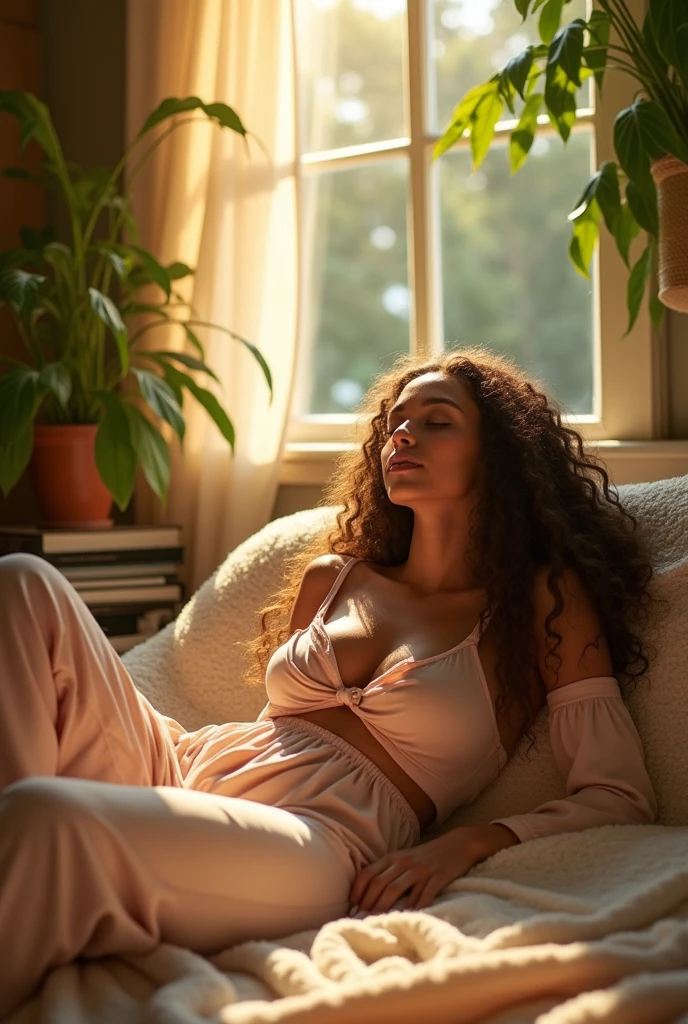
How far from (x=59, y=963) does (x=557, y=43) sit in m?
1.32

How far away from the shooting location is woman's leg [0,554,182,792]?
1421mm

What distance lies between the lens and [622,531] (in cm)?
169

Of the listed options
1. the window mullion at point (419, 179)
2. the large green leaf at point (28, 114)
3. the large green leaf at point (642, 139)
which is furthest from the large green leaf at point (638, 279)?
the large green leaf at point (28, 114)

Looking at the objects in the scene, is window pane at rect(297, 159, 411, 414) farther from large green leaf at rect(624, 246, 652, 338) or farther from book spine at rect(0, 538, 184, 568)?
large green leaf at rect(624, 246, 652, 338)

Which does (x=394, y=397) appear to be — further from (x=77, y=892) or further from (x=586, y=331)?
(x=586, y=331)

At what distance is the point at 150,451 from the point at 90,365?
351 mm

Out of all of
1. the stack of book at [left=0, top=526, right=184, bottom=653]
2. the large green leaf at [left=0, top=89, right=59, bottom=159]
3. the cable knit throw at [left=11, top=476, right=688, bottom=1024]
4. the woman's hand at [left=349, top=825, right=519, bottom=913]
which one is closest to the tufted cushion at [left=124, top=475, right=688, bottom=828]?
the cable knit throw at [left=11, top=476, right=688, bottom=1024]

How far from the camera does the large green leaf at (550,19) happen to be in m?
1.84

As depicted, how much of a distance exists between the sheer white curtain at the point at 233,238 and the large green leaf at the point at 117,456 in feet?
1.22

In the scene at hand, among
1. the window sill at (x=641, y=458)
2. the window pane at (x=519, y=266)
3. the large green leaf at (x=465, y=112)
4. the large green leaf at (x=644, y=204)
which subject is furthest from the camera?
the window pane at (x=519, y=266)

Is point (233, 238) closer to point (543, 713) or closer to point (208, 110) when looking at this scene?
point (208, 110)

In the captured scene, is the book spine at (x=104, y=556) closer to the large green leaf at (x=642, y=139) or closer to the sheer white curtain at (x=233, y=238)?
the sheer white curtain at (x=233, y=238)

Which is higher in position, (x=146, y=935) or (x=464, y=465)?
(x=464, y=465)

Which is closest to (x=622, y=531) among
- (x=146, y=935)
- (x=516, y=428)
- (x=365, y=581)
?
(x=516, y=428)
